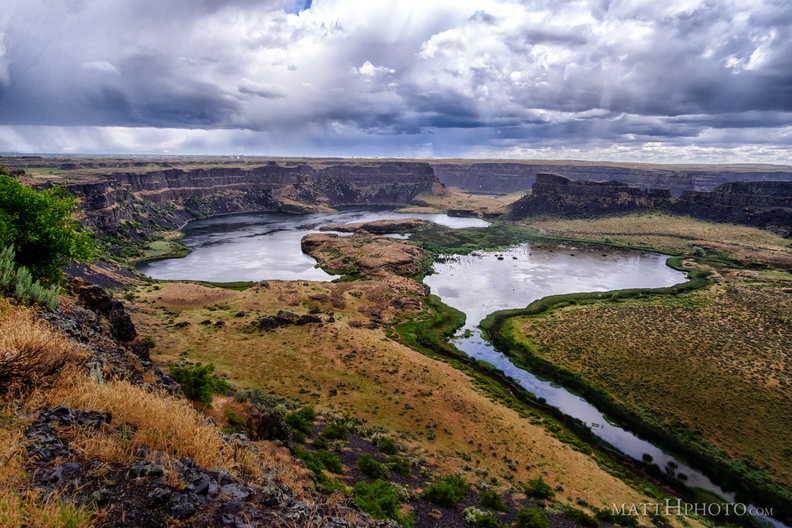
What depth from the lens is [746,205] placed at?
129m

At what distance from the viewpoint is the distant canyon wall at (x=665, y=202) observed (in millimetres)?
123637

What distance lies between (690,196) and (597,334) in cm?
13131

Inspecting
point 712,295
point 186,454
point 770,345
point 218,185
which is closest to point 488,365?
point 770,345

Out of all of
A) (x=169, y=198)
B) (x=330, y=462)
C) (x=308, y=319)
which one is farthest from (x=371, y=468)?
(x=169, y=198)

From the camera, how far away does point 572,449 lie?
3006cm

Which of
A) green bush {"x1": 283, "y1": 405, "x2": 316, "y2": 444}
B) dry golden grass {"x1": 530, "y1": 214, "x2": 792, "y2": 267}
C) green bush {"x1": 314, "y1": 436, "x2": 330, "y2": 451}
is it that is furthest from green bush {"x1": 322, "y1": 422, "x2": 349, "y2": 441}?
dry golden grass {"x1": 530, "y1": 214, "x2": 792, "y2": 267}

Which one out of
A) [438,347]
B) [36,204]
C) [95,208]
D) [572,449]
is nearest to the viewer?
[36,204]

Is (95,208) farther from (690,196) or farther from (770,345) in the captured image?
(690,196)

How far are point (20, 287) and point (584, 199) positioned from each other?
182 m

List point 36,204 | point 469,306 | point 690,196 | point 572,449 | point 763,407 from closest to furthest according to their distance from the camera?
1. point 36,204
2. point 572,449
3. point 763,407
4. point 469,306
5. point 690,196

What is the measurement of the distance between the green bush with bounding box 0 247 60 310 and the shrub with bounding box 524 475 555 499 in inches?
1025

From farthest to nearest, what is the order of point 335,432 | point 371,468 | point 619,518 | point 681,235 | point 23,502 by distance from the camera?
point 681,235 < point 335,432 < point 619,518 < point 371,468 < point 23,502

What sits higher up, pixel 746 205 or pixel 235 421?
pixel 746 205

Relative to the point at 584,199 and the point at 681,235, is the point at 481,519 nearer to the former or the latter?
the point at 681,235
